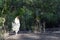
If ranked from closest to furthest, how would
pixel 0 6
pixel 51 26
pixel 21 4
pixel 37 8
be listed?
pixel 0 6
pixel 21 4
pixel 37 8
pixel 51 26

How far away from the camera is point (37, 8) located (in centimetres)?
426

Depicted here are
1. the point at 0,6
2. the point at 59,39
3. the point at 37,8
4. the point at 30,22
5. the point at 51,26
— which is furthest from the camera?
the point at 51,26

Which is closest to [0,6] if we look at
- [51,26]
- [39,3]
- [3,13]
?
[3,13]

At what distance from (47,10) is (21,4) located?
26.3 inches

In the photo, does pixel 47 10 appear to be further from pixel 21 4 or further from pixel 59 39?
pixel 59 39

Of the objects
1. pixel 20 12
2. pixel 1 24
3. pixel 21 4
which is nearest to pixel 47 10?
pixel 21 4

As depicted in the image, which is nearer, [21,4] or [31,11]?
[21,4]

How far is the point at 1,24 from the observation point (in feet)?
11.2

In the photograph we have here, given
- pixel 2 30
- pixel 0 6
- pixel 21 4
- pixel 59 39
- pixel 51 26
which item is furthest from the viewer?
pixel 51 26

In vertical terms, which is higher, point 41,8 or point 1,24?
point 41,8

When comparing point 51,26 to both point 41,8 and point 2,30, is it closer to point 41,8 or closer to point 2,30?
point 41,8

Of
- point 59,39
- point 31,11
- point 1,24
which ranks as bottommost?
point 59,39

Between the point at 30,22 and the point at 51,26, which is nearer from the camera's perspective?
the point at 30,22

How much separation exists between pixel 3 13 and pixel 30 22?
6.48 feet
